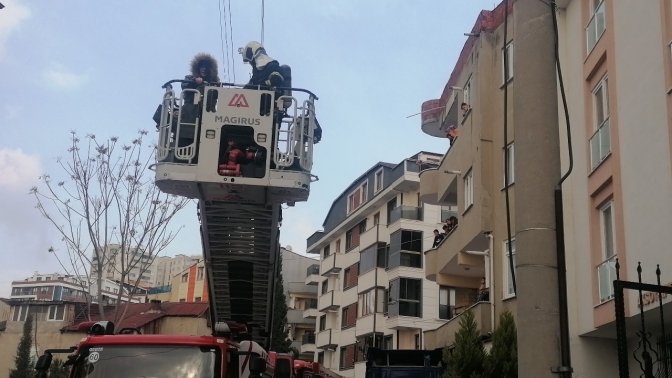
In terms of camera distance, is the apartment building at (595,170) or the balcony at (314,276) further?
the balcony at (314,276)

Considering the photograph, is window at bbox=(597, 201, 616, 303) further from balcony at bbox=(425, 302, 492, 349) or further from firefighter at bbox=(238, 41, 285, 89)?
firefighter at bbox=(238, 41, 285, 89)

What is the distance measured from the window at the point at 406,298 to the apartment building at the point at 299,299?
18.9 m

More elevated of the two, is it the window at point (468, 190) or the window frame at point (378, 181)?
the window frame at point (378, 181)

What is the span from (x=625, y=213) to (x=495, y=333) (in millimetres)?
4271

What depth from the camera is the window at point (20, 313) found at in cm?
5197

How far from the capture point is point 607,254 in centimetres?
1435

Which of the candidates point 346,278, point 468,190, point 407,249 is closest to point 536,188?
point 468,190

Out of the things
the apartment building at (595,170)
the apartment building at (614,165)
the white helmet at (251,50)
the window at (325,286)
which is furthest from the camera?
the window at (325,286)

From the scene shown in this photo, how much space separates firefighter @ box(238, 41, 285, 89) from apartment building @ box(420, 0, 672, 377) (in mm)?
3936

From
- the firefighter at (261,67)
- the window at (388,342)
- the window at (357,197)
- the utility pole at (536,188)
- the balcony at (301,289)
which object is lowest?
the utility pole at (536,188)

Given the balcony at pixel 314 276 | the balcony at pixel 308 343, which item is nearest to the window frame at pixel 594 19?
the balcony at pixel 314 276

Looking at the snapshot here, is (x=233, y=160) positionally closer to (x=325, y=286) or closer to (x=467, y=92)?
(x=467, y=92)

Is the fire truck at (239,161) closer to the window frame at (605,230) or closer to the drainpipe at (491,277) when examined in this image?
the window frame at (605,230)

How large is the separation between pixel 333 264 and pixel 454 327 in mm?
36202
